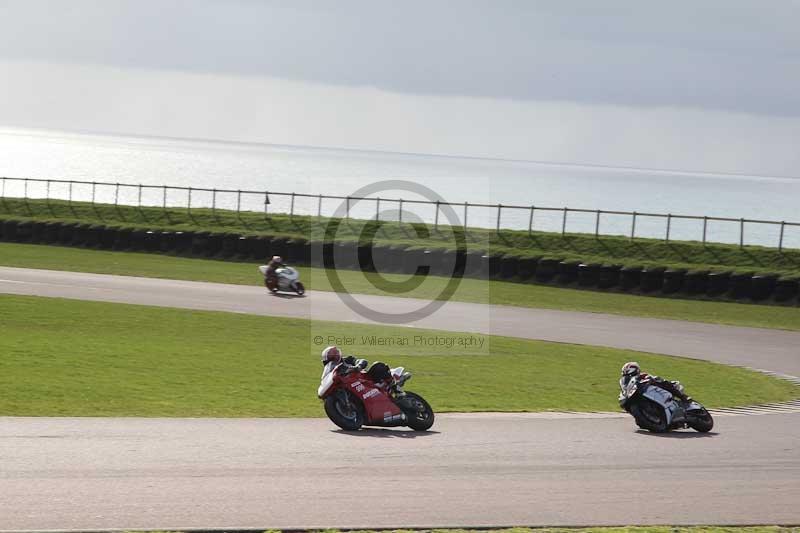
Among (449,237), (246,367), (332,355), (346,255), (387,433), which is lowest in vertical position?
(246,367)

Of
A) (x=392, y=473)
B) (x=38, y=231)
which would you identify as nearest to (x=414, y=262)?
(x=38, y=231)

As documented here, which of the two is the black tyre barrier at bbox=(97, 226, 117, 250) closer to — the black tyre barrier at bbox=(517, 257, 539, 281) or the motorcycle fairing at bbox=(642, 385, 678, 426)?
the black tyre barrier at bbox=(517, 257, 539, 281)

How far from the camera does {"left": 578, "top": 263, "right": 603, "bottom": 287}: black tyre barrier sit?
131 feet

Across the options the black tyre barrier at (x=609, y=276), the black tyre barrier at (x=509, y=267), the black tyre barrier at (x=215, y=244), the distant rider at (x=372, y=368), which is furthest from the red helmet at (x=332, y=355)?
the black tyre barrier at (x=215, y=244)

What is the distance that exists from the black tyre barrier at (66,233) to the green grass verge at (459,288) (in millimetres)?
1212

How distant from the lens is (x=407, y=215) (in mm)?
61125

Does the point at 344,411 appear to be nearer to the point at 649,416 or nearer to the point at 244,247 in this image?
the point at 649,416

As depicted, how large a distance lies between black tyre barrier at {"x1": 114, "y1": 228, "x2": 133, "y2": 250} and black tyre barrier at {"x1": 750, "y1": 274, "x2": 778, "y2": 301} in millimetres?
26648

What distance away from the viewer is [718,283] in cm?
3812

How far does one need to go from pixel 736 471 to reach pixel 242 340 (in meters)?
14.1

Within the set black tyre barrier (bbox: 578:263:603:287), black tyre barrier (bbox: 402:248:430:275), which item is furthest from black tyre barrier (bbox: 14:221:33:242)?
black tyre barrier (bbox: 578:263:603:287)

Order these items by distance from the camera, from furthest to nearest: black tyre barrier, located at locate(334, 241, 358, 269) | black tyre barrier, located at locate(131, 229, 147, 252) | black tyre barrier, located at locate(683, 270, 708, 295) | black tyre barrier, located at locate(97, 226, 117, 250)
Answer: black tyre barrier, located at locate(97, 226, 117, 250), black tyre barrier, located at locate(131, 229, 147, 252), black tyre barrier, located at locate(334, 241, 358, 269), black tyre barrier, located at locate(683, 270, 708, 295)

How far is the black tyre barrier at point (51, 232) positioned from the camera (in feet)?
163

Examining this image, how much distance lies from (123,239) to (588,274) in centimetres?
2117
